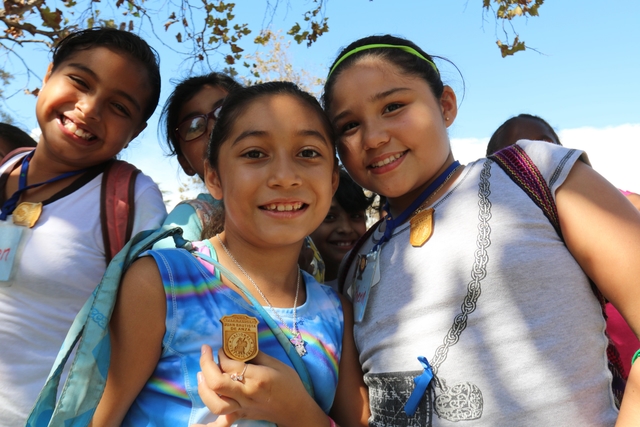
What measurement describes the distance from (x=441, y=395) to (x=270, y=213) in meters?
0.77

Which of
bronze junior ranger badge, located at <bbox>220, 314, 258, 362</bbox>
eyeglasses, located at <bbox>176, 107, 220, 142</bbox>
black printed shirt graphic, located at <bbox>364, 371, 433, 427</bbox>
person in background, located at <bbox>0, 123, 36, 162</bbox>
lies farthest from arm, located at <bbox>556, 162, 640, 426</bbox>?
person in background, located at <bbox>0, 123, 36, 162</bbox>

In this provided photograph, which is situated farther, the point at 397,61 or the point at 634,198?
the point at 634,198

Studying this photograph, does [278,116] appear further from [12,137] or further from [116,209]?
[12,137]

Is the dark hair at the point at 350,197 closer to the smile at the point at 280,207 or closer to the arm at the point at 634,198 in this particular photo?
the arm at the point at 634,198

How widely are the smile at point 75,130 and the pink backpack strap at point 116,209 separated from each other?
0.54ft

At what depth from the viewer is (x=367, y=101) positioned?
1926 millimetres

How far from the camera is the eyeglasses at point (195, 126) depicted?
2.50m

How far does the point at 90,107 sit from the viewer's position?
2049 millimetres

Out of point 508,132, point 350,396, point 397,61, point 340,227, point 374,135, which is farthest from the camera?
point 508,132

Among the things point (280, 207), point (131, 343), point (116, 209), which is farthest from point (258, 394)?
point (116, 209)

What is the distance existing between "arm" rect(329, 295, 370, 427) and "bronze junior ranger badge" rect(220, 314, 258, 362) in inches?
16.4

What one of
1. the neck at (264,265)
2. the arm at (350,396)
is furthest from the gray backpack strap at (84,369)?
the arm at (350,396)

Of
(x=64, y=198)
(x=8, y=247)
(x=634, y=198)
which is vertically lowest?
(x=634, y=198)

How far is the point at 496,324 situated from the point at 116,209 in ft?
4.51
